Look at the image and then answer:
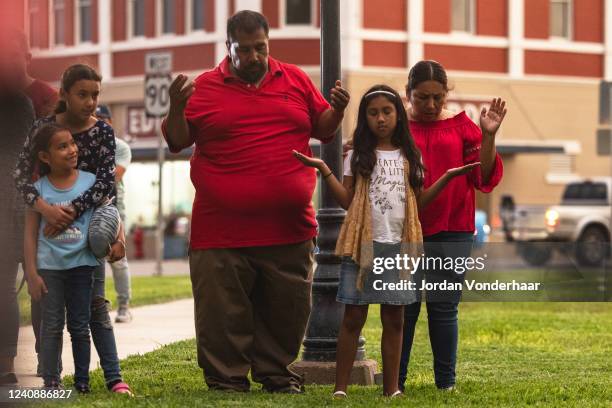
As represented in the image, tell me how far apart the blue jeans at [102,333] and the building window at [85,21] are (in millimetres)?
33047

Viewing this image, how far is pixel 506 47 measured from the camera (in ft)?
123

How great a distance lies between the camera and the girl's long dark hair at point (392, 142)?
6.15m

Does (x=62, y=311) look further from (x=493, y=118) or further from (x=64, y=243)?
(x=493, y=118)

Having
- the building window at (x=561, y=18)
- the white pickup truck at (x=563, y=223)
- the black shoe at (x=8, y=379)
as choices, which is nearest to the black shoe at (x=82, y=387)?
the black shoe at (x=8, y=379)

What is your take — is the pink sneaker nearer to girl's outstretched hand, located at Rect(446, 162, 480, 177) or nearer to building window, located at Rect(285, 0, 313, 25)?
girl's outstretched hand, located at Rect(446, 162, 480, 177)

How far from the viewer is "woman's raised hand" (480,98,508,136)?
245 inches

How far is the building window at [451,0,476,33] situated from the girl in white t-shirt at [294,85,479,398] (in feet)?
102

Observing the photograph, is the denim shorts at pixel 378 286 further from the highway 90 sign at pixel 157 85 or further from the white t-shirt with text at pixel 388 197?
the highway 90 sign at pixel 157 85

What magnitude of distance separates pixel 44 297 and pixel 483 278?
2092 millimetres

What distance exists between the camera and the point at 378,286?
241 inches

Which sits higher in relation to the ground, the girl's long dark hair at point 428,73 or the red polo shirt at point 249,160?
the girl's long dark hair at point 428,73

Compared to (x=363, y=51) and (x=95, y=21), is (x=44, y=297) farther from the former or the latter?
(x=95, y=21)

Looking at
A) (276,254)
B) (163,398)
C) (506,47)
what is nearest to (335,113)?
(276,254)

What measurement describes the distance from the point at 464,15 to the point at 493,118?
31.4 meters
